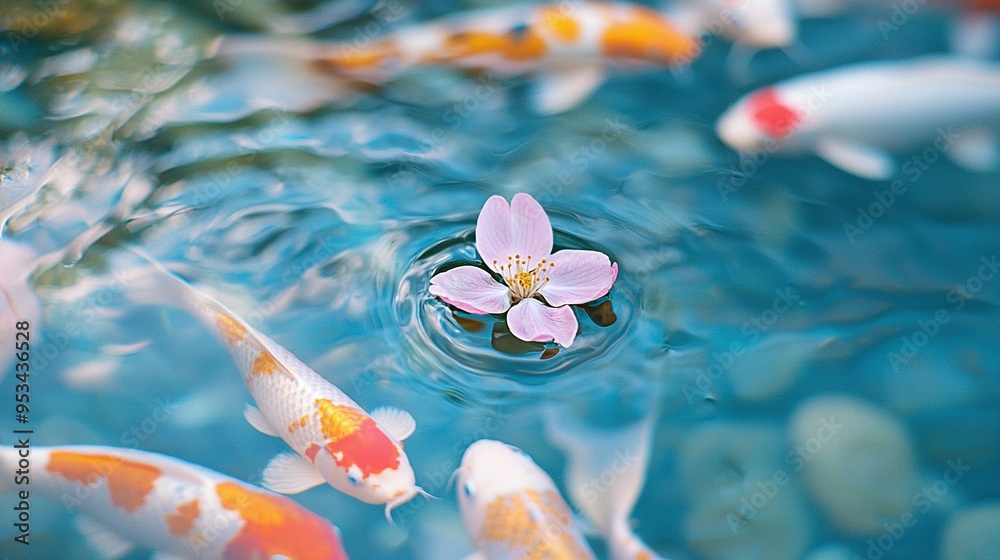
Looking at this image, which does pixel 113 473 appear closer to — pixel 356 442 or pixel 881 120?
pixel 356 442

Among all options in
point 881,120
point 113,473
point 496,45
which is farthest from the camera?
point 496,45

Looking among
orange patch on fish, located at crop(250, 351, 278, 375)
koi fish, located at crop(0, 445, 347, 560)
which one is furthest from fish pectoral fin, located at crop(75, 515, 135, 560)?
orange patch on fish, located at crop(250, 351, 278, 375)

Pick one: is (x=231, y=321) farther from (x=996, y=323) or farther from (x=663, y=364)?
(x=996, y=323)

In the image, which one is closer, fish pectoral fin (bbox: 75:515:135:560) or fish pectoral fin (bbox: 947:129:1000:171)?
fish pectoral fin (bbox: 75:515:135:560)

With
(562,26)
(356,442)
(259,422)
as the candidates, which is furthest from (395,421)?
(562,26)

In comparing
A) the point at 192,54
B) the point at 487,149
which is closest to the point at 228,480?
the point at 487,149

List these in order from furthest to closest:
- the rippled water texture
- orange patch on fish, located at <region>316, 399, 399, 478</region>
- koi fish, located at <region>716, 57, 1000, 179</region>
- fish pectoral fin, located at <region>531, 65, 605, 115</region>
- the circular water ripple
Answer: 1. fish pectoral fin, located at <region>531, 65, 605, 115</region>
2. koi fish, located at <region>716, 57, 1000, 179</region>
3. the circular water ripple
4. the rippled water texture
5. orange patch on fish, located at <region>316, 399, 399, 478</region>

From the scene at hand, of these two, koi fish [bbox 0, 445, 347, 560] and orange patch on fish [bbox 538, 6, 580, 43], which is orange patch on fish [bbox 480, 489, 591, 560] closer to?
koi fish [bbox 0, 445, 347, 560]
